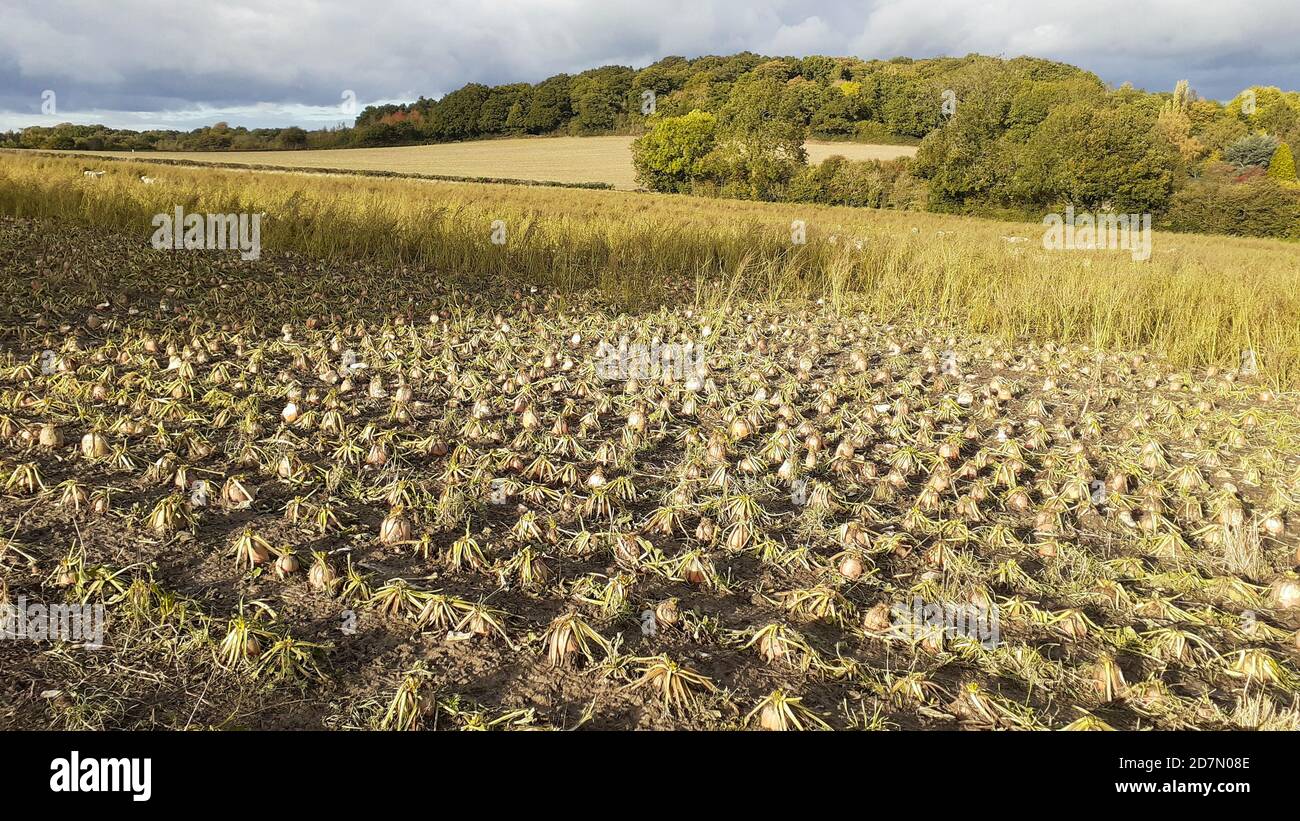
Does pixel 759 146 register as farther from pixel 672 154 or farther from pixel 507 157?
pixel 507 157

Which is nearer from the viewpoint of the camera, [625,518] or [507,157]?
[625,518]

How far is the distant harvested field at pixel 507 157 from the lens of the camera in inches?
1777

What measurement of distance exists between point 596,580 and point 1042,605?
174 cm

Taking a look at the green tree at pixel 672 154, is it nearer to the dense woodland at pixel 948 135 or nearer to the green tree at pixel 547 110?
the dense woodland at pixel 948 135

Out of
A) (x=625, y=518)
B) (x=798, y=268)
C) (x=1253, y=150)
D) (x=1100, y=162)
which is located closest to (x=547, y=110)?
(x=1100, y=162)

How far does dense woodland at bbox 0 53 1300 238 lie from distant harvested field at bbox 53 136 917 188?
10.9 ft

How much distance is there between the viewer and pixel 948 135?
46594 millimetres

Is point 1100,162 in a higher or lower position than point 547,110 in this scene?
lower

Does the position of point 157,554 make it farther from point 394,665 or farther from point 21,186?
point 21,186

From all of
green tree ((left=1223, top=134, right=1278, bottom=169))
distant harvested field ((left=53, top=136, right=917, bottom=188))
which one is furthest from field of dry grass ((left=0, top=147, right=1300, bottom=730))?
green tree ((left=1223, top=134, right=1278, bottom=169))

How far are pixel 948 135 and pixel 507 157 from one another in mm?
31674

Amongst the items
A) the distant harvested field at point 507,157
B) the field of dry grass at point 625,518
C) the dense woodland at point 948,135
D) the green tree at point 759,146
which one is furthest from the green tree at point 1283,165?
the field of dry grass at point 625,518

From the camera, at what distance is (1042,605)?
2.82 meters

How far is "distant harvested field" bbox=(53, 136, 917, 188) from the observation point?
4512cm
